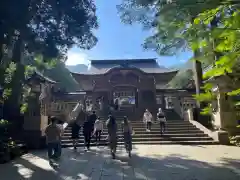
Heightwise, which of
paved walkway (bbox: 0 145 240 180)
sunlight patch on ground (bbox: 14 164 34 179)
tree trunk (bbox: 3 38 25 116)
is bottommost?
sunlight patch on ground (bbox: 14 164 34 179)

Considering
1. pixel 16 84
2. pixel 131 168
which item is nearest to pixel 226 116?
pixel 131 168

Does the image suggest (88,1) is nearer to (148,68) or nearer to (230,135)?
(230,135)

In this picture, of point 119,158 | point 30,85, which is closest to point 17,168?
point 119,158

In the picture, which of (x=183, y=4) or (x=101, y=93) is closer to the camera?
(x=183, y=4)

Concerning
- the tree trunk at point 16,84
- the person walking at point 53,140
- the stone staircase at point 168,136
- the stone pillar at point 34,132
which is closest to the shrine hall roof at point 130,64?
the stone staircase at point 168,136

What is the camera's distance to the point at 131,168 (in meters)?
6.36

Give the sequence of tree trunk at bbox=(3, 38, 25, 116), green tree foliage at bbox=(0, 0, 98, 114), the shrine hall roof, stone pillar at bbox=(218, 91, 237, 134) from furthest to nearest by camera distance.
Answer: the shrine hall roof
stone pillar at bbox=(218, 91, 237, 134)
tree trunk at bbox=(3, 38, 25, 116)
green tree foliage at bbox=(0, 0, 98, 114)

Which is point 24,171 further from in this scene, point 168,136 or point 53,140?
point 168,136

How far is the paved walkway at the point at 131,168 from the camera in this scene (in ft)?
18.2

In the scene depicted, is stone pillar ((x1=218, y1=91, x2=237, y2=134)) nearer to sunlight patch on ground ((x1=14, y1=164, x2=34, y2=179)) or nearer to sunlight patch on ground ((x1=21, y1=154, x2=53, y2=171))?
sunlight patch on ground ((x1=21, y1=154, x2=53, y2=171))

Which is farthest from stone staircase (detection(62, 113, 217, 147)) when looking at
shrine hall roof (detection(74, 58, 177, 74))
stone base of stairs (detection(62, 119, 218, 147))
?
shrine hall roof (detection(74, 58, 177, 74))

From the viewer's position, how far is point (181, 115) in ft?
62.4

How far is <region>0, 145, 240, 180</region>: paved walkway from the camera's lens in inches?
218

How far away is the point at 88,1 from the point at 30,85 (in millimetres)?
5109
